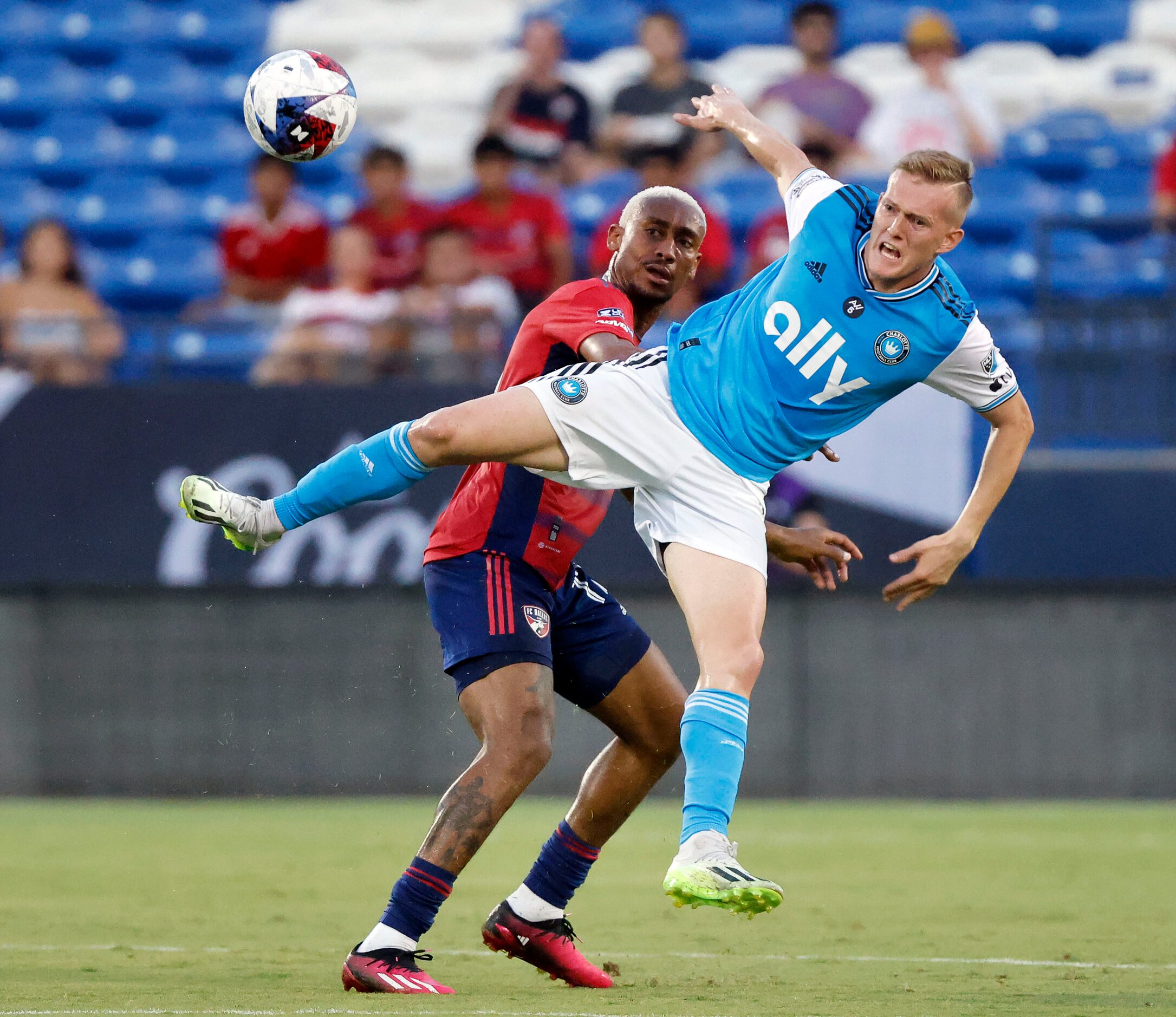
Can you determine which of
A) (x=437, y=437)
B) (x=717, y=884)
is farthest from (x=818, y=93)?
(x=717, y=884)

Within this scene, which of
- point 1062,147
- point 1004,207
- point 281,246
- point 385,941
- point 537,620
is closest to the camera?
point 385,941

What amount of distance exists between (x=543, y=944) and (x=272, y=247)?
7948 mm

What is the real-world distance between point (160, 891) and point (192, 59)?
10679 mm

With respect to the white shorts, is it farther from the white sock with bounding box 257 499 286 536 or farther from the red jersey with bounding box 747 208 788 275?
the red jersey with bounding box 747 208 788 275

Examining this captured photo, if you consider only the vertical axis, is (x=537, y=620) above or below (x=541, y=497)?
below

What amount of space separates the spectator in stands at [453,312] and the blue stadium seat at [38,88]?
18.5 feet

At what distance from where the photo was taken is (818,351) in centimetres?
494

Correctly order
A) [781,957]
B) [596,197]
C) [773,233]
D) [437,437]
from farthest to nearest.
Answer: [596,197]
[773,233]
[781,957]
[437,437]

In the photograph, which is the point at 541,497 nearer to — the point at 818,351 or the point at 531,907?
the point at 818,351

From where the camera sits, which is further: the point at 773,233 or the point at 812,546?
the point at 773,233

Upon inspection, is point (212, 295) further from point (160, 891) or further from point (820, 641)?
point (160, 891)

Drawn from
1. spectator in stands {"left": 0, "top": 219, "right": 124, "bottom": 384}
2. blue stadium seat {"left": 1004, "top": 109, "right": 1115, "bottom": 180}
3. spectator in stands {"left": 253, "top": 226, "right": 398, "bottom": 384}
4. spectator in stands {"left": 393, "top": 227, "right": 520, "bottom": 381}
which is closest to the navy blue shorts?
spectator in stands {"left": 393, "top": 227, "right": 520, "bottom": 381}

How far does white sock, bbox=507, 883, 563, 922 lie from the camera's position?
17.5 feet

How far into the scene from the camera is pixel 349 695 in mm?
10500
